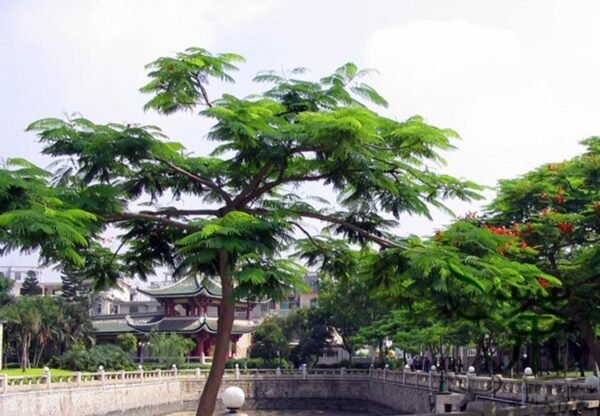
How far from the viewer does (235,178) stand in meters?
11.3

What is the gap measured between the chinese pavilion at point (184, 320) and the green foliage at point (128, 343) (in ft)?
2.77

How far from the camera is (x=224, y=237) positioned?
927 cm

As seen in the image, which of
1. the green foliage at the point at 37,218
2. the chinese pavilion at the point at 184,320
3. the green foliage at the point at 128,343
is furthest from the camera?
the green foliage at the point at 128,343

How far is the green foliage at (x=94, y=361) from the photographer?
155 feet

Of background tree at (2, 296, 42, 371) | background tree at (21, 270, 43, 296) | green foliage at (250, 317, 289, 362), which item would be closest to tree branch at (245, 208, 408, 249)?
background tree at (2, 296, 42, 371)

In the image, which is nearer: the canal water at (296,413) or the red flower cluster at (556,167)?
the red flower cluster at (556,167)

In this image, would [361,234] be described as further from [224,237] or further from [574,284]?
[574,284]

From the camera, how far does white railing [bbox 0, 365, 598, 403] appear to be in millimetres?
20469

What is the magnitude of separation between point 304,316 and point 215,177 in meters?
49.4

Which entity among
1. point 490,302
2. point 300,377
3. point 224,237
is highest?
point 224,237

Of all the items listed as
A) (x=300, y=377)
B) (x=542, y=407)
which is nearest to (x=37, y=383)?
(x=300, y=377)

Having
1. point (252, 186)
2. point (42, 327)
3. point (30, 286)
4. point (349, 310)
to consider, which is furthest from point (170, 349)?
point (252, 186)

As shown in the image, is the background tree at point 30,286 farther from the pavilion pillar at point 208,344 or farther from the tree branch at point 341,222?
the tree branch at point 341,222

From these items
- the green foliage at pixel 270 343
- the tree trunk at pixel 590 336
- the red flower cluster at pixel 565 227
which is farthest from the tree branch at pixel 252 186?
the green foliage at pixel 270 343
